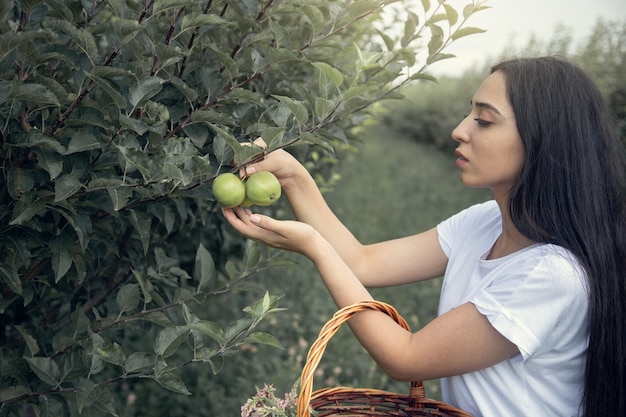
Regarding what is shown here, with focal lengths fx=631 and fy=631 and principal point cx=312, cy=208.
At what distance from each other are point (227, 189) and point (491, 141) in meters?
0.67

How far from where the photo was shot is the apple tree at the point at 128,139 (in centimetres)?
122

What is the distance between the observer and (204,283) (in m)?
1.59

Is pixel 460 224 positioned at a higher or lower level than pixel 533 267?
lower

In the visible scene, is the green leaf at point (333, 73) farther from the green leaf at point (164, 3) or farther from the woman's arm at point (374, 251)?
the woman's arm at point (374, 251)

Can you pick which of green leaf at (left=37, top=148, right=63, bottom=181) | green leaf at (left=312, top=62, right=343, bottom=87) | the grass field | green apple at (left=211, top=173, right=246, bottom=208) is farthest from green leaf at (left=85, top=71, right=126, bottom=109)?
the grass field

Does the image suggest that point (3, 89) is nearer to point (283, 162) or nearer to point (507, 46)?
point (283, 162)

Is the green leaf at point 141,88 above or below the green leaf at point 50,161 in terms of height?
above

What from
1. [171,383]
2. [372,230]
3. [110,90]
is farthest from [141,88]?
[372,230]

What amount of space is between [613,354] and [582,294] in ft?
0.58

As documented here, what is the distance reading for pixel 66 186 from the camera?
4.00ft

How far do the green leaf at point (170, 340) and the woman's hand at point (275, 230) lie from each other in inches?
13.9

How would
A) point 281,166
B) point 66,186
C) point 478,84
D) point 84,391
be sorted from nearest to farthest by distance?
point 66,186
point 84,391
point 281,166
point 478,84

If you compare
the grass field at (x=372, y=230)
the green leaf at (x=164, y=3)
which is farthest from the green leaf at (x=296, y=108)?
the grass field at (x=372, y=230)

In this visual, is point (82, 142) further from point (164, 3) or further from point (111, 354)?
point (111, 354)
